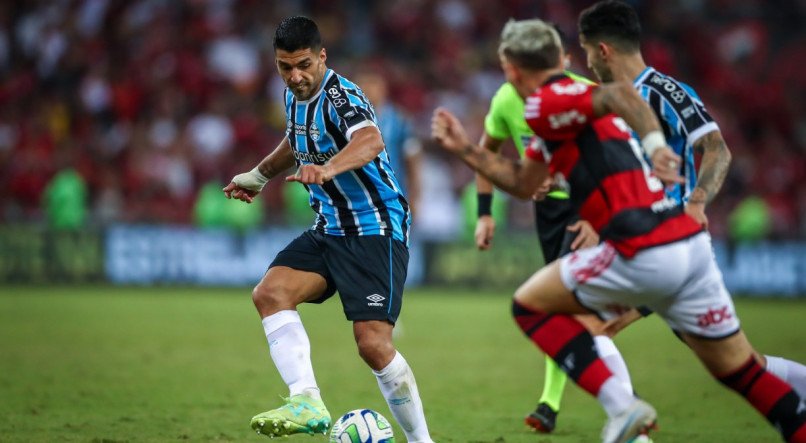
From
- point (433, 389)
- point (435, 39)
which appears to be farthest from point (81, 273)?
point (433, 389)

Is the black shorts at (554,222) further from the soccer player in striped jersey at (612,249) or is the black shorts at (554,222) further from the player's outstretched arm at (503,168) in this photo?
the soccer player in striped jersey at (612,249)

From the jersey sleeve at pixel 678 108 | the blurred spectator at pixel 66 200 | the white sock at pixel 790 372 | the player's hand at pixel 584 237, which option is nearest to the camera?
the white sock at pixel 790 372

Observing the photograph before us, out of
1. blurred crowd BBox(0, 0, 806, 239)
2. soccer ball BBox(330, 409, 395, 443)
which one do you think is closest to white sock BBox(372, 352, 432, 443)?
soccer ball BBox(330, 409, 395, 443)


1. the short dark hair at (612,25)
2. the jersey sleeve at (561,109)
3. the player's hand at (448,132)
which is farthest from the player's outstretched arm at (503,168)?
the short dark hair at (612,25)

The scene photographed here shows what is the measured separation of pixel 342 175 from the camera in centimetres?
623

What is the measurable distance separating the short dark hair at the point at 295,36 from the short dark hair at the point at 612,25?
151cm

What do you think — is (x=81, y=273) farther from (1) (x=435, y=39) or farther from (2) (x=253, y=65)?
(1) (x=435, y=39)

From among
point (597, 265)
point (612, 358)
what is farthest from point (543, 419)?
point (597, 265)

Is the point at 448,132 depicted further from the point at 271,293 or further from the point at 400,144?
the point at 400,144

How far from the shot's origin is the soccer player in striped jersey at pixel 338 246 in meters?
5.92

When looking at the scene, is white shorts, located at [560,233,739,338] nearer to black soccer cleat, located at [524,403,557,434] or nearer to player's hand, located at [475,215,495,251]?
player's hand, located at [475,215,495,251]

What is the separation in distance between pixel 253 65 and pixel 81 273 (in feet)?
19.5

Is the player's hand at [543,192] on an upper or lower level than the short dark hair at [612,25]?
lower

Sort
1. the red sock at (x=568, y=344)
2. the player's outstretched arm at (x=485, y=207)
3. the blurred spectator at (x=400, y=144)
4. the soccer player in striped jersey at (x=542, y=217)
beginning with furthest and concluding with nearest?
the blurred spectator at (x=400, y=144) < the soccer player in striped jersey at (x=542, y=217) < the player's outstretched arm at (x=485, y=207) < the red sock at (x=568, y=344)
